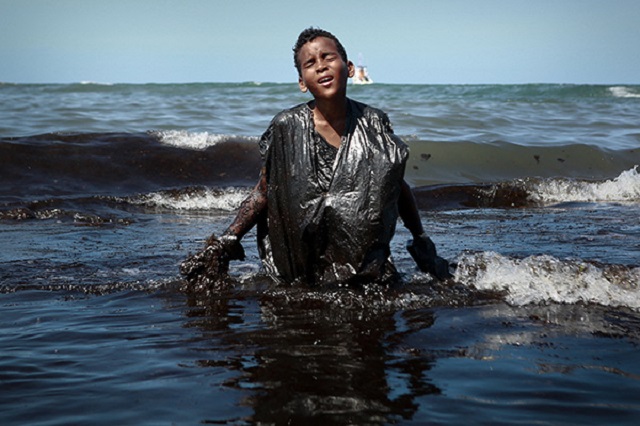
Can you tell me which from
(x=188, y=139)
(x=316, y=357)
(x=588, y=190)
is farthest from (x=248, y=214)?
(x=188, y=139)

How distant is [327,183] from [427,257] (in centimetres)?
78

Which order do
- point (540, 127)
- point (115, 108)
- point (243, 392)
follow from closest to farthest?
1. point (243, 392)
2. point (540, 127)
3. point (115, 108)

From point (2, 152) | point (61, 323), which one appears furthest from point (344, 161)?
point (2, 152)

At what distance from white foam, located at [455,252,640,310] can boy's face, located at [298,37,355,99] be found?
1.31 metres

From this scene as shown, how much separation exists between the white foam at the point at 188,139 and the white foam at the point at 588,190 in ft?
14.3

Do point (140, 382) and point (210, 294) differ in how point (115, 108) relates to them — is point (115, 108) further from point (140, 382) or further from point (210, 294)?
point (140, 382)

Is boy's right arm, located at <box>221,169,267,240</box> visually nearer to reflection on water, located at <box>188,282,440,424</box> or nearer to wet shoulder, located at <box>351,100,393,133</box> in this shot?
reflection on water, located at <box>188,282,440,424</box>

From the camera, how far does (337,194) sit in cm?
444

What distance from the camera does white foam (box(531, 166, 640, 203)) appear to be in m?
9.40

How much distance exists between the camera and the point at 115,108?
55.8ft

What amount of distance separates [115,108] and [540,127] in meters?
8.32

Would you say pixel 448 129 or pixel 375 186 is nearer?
pixel 375 186

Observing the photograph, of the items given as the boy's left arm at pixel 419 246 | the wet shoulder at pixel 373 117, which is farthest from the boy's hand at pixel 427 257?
the wet shoulder at pixel 373 117

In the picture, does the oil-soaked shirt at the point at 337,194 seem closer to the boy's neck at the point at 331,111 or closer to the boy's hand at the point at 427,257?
the boy's neck at the point at 331,111
